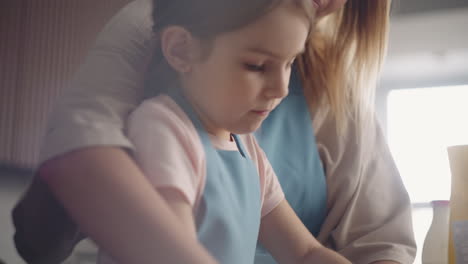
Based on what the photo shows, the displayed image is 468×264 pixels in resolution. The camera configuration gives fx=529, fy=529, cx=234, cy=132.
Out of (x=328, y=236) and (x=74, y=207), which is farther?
(x=328, y=236)

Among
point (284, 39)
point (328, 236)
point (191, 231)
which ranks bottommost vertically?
point (328, 236)

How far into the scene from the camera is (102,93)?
14.1 inches

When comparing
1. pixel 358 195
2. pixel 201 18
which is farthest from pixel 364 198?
pixel 201 18

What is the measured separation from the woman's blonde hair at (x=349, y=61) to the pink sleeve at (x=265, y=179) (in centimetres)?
11

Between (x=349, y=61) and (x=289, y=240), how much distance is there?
203 millimetres

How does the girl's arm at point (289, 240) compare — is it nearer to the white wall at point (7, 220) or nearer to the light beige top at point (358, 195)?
the light beige top at point (358, 195)

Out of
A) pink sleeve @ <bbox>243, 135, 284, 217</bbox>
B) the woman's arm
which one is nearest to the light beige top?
the woman's arm

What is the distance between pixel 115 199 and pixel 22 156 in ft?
0.25

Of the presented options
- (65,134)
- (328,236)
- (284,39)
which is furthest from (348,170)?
(65,134)

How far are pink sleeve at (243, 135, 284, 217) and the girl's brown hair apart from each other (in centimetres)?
10

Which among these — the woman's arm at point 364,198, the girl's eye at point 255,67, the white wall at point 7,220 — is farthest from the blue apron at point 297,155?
the white wall at point 7,220

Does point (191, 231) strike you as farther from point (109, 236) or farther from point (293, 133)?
point (293, 133)

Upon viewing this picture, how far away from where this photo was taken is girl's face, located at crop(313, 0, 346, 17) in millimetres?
500

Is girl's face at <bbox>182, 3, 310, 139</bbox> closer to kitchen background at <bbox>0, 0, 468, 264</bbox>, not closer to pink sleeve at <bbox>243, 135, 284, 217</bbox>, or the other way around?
pink sleeve at <bbox>243, 135, 284, 217</bbox>
